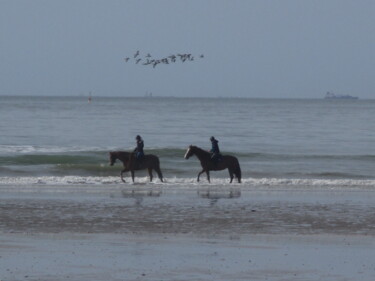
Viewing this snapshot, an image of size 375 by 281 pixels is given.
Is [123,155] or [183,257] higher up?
[123,155]

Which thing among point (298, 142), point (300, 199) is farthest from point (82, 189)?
point (298, 142)

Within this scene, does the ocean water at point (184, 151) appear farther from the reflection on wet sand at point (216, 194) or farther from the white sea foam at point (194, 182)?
the reflection on wet sand at point (216, 194)

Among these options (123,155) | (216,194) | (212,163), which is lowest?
(216,194)

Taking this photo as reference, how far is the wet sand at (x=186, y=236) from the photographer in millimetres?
14664

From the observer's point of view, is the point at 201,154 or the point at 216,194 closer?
the point at 216,194

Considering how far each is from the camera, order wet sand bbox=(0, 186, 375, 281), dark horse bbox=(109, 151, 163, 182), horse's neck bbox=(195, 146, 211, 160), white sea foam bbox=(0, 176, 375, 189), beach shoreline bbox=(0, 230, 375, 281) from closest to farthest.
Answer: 1. beach shoreline bbox=(0, 230, 375, 281)
2. wet sand bbox=(0, 186, 375, 281)
3. white sea foam bbox=(0, 176, 375, 189)
4. horse's neck bbox=(195, 146, 211, 160)
5. dark horse bbox=(109, 151, 163, 182)

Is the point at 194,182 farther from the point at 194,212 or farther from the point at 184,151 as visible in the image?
the point at 184,151

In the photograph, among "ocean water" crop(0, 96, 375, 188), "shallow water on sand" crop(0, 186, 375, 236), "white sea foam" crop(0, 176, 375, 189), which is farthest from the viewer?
"ocean water" crop(0, 96, 375, 188)

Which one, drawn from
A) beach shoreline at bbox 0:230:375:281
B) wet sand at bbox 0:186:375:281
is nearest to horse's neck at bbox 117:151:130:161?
wet sand at bbox 0:186:375:281

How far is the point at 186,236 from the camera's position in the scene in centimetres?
1866

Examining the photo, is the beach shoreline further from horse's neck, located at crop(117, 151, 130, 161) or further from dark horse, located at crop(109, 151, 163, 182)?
horse's neck, located at crop(117, 151, 130, 161)

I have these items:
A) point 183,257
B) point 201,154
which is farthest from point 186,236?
point 201,154

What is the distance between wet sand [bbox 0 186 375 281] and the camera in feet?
48.1

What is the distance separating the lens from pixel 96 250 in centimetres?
1655
